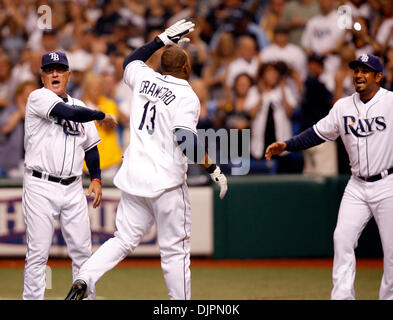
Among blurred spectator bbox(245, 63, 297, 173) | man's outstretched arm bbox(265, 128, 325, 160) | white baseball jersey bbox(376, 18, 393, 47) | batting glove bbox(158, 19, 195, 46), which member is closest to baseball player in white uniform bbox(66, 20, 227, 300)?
batting glove bbox(158, 19, 195, 46)

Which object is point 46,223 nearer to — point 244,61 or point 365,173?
point 365,173

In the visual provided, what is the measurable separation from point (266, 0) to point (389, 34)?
2.43 meters

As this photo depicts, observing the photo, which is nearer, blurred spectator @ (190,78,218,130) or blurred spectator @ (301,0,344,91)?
blurred spectator @ (190,78,218,130)

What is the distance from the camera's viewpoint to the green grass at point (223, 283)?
726 cm

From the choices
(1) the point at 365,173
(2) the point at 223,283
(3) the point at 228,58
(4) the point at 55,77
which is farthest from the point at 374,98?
(3) the point at 228,58

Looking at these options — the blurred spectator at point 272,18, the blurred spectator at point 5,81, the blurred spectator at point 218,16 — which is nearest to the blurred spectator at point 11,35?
the blurred spectator at point 5,81

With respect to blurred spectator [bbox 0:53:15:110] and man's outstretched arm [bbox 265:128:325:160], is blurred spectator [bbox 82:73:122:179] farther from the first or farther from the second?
man's outstretched arm [bbox 265:128:325:160]

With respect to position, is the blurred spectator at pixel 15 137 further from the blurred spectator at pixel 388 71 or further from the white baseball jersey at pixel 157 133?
the white baseball jersey at pixel 157 133

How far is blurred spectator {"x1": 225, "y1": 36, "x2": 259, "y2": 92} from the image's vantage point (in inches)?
431

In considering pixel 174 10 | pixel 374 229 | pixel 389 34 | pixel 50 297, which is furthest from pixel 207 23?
pixel 50 297

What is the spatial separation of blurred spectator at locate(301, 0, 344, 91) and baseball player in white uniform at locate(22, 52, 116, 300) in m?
5.47

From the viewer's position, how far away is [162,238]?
539 centimetres

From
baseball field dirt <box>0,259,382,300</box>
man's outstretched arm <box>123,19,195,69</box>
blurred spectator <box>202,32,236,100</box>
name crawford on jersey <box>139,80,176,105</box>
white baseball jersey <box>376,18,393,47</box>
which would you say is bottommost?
baseball field dirt <box>0,259,382,300</box>
